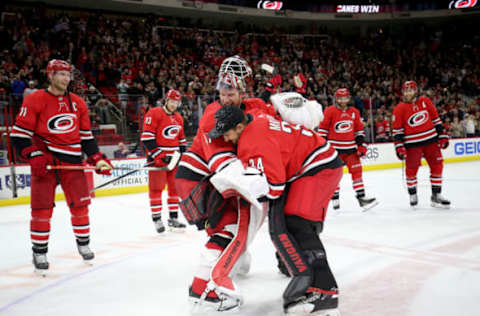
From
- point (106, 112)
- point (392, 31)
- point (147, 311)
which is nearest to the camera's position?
point (147, 311)

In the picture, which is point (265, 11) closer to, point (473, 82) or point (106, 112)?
point (473, 82)

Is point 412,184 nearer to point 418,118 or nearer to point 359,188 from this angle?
point 359,188

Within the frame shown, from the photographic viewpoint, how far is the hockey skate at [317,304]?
2.16 metres

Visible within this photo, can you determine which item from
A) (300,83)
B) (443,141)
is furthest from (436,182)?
(300,83)

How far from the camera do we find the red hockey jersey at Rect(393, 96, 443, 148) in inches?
210

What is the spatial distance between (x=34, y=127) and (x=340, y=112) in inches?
150

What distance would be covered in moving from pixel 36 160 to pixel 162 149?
205cm

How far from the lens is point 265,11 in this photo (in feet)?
58.9

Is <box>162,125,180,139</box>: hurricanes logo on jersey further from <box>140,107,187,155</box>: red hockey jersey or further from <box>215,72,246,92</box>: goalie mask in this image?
<box>215,72,246,92</box>: goalie mask

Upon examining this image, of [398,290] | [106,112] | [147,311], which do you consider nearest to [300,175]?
[398,290]

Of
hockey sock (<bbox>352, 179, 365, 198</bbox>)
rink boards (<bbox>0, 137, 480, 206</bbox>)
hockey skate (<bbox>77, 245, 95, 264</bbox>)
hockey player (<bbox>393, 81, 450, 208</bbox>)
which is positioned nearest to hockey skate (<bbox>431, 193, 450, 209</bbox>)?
hockey player (<bbox>393, 81, 450, 208</bbox>)

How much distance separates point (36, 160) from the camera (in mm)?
3201

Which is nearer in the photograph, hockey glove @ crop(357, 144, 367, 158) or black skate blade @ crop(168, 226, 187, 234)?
black skate blade @ crop(168, 226, 187, 234)

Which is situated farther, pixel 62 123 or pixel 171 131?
pixel 171 131
